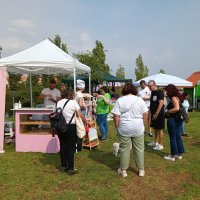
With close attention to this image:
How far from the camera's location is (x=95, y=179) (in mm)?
4691

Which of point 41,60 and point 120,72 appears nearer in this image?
point 41,60

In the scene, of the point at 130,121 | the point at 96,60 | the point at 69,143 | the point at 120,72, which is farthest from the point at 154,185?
the point at 120,72

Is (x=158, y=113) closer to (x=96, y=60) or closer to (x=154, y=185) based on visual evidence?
(x=154, y=185)

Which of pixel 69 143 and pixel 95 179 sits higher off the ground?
pixel 69 143

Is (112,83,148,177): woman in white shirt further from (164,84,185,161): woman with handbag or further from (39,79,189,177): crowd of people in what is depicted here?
(164,84,185,161): woman with handbag

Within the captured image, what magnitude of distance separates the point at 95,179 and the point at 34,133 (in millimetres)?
2664

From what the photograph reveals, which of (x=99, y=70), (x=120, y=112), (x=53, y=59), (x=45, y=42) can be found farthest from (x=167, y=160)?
(x=99, y=70)

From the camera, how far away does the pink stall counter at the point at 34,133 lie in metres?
6.56

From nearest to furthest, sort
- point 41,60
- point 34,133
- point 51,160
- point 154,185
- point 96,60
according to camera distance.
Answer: point 154,185 → point 51,160 → point 41,60 → point 34,133 → point 96,60

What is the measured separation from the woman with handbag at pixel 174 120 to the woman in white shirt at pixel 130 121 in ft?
3.59

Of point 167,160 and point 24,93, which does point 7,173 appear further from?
point 24,93

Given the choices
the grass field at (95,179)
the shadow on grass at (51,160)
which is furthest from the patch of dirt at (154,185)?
the shadow on grass at (51,160)

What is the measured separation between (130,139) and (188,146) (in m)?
3.11

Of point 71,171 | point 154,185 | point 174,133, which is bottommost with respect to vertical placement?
point 154,185
